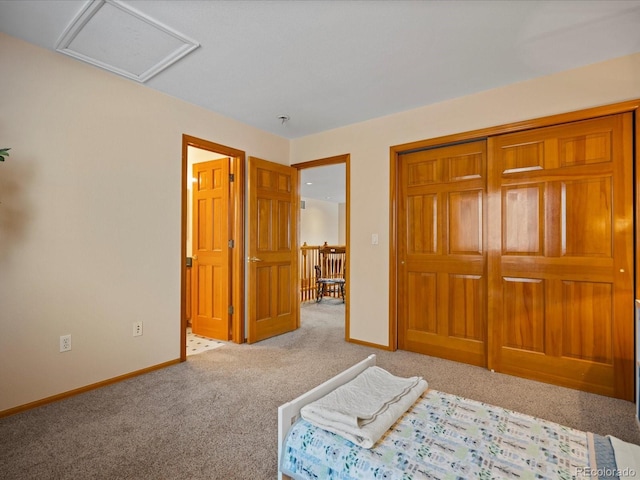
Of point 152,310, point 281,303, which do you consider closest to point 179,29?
point 152,310

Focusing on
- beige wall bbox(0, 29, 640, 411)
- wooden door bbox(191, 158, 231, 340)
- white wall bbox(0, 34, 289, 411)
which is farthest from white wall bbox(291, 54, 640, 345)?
white wall bbox(0, 34, 289, 411)

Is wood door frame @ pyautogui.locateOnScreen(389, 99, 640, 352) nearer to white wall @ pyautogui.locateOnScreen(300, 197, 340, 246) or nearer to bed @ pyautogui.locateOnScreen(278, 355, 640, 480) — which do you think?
A: bed @ pyautogui.locateOnScreen(278, 355, 640, 480)

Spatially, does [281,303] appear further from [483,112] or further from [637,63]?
[637,63]

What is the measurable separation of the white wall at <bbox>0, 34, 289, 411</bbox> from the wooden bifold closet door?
2.41 meters

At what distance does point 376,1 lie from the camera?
1.90 meters

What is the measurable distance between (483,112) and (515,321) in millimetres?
1891

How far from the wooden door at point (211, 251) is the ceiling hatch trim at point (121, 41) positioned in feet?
4.83

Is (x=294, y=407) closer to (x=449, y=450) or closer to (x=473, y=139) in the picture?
(x=449, y=450)

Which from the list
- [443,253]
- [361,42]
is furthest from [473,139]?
[361,42]

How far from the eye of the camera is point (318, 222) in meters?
10.2

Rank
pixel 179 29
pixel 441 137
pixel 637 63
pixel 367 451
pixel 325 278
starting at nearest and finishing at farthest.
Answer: pixel 367 451 → pixel 179 29 → pixel 637 63 → pixel 441 137 → pixel 325 278

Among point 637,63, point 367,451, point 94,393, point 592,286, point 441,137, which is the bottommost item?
point 94,393

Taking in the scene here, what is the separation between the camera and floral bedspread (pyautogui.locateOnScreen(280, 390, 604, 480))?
1115mm

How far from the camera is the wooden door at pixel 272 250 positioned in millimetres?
3857
